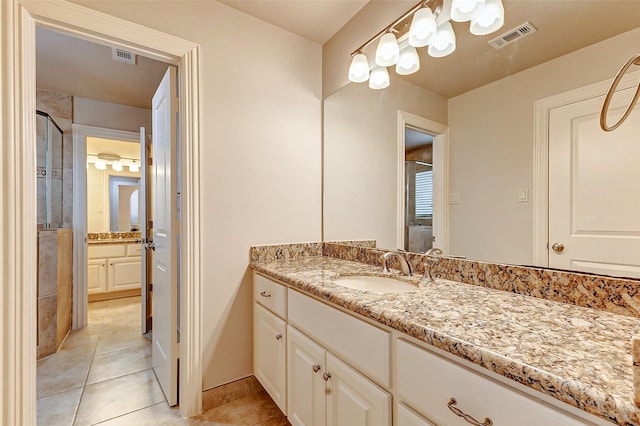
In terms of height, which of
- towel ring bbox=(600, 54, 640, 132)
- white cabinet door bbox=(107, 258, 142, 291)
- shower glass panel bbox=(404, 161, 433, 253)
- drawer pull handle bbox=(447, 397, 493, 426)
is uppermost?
towel ring bbox=(600, 54, 640, 132)

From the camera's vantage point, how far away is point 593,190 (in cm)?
90

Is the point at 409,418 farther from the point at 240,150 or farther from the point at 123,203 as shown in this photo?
the point at 123,203

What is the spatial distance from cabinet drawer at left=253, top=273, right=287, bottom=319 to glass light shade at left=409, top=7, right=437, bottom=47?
1380 millimetres

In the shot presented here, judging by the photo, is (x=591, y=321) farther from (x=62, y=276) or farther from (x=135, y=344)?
(x=62, y=276)

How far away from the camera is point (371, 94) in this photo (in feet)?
5.95

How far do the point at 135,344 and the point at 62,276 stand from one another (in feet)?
3.07

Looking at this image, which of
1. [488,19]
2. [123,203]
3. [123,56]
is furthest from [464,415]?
[123,203]

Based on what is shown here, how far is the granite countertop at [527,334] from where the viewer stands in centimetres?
48

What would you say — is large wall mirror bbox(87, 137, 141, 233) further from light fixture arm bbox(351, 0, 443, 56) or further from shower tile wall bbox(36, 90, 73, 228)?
light fixture arm bbox(351, 0, 443, 56)

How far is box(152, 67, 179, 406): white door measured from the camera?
5.41ft

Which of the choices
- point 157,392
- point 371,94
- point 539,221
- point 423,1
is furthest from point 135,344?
point 423,1

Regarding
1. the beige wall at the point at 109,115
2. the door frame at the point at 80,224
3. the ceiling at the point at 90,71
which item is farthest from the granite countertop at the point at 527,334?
the beige wall at the point at 109,115

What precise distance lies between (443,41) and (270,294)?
4.92 ft

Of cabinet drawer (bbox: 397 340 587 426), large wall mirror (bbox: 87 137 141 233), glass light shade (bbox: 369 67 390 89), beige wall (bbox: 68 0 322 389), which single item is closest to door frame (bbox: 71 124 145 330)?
large wall mirror (bbox: 87 137 141 233)
